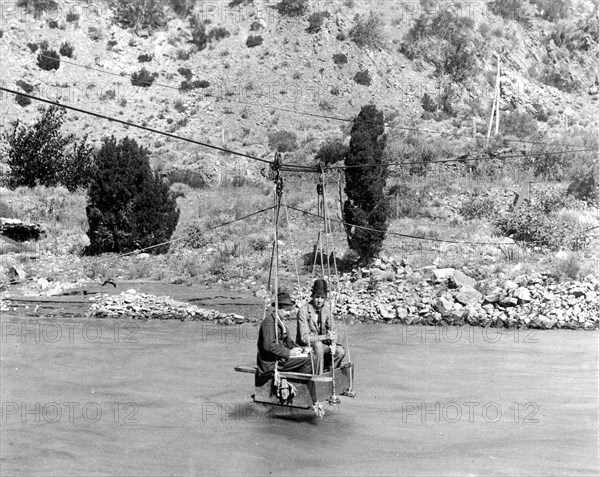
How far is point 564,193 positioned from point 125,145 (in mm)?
17059

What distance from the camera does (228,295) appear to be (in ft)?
93.8

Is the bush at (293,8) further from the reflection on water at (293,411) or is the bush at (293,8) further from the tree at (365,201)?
the reflection on water at (293,411)

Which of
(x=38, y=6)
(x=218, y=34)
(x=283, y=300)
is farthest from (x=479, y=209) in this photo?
(x=38, y=6)

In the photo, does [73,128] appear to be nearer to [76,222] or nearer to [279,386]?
[76,222]

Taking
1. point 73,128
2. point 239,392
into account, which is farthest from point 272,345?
point 73,128

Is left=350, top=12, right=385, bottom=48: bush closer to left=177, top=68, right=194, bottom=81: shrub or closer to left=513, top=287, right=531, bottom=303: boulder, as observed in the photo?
left=177, top=68, right=194, bottom=81: shrub

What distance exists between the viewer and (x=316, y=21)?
56.7m

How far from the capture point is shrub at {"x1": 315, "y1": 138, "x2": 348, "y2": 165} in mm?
43594

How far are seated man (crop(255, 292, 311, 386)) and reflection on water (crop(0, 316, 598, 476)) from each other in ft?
3.72

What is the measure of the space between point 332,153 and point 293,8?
17.3m

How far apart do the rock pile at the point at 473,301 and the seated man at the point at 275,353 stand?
10.2 meters

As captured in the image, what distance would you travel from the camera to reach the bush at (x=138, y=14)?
58.5 meters

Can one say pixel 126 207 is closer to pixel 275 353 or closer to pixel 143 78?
pixel 275 353

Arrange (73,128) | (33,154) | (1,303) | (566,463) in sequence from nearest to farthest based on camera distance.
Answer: (566,463), (1,303), (33,154), (73,128)
